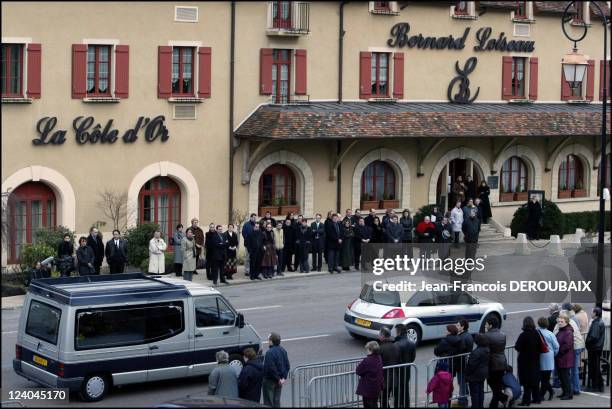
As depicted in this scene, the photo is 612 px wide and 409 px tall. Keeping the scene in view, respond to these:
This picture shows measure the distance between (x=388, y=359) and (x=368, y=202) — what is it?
19.5 m

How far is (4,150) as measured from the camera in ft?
100.0

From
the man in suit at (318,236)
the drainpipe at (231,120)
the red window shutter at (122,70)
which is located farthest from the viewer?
the drainpipe at (231,120)

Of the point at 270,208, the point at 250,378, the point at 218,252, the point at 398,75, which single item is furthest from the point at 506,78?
the point at 250,378

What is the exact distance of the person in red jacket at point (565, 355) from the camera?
64.6ft

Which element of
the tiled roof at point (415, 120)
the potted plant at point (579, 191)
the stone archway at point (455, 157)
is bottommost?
the potted plant at point (579, 191)

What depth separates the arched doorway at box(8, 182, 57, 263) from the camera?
31.0 meters

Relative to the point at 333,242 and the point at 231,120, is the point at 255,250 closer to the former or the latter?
the point at 333,242

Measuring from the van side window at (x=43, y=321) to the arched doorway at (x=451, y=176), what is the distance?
22485 mm

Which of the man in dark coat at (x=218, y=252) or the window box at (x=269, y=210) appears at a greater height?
the window box at (x=269, y=210)

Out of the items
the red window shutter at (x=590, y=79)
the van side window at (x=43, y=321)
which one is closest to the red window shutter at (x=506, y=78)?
the red window shutter at (x=590, y=79)

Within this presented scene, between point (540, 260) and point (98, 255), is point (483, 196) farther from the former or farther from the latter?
point (98, 255)

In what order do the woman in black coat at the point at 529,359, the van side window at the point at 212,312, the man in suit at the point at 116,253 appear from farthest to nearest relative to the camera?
the man in suit at the point at 116,253, the van side window at the point at 212,312, the woman in black coat at the point at 529,359

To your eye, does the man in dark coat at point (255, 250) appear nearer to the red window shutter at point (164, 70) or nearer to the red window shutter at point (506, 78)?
the red window shutter at point (164, 70)

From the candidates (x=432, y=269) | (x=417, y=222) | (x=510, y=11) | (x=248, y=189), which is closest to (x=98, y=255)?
(x=248, y=189)
